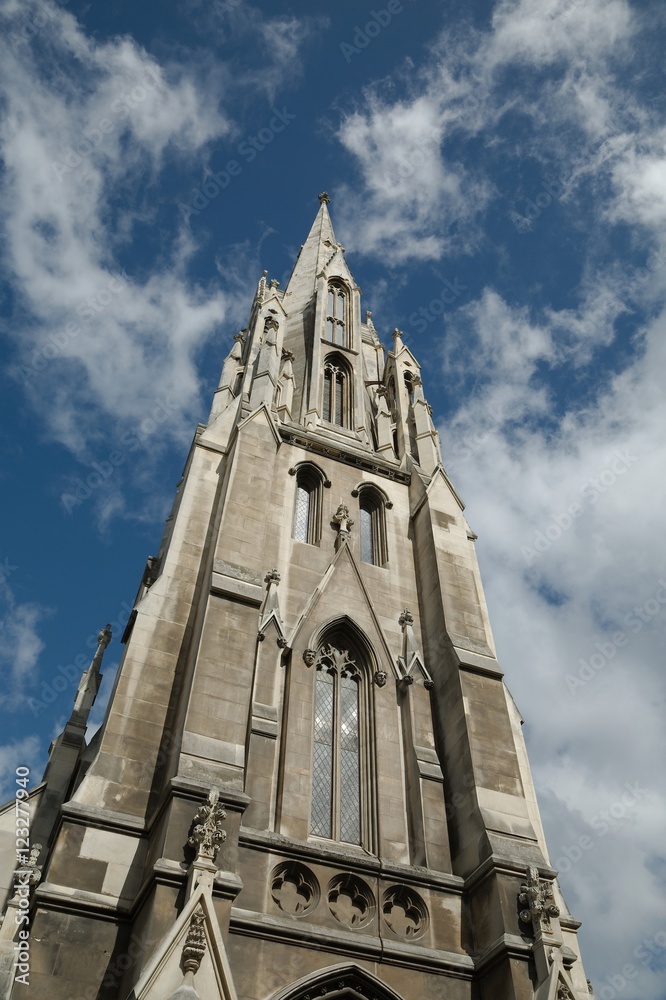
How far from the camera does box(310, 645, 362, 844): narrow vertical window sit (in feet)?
42.1

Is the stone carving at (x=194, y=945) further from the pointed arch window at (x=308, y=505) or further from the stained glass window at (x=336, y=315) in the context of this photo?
the stained glass window at (x=336, y=315)

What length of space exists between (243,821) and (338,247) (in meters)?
27.6

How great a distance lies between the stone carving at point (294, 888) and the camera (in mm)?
11062

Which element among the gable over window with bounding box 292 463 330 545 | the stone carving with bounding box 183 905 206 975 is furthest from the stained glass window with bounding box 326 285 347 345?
the stone carving with bounding box 183 905 206 975

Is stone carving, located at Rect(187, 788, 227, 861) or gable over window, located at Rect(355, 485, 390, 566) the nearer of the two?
stone carving, located at Rect(187, 788, 227, 861)

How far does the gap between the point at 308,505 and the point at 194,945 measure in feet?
37.1

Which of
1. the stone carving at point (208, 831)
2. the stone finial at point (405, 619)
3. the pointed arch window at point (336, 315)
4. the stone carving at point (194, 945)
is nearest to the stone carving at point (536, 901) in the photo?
the stone carving at point (208, 831)

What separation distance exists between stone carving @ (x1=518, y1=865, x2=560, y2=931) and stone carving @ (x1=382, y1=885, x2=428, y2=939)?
61.1 inches

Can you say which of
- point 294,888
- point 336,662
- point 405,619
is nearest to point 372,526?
point 405,619

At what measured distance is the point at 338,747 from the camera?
13828 millimetres

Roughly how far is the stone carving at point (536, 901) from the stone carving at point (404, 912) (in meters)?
1.55

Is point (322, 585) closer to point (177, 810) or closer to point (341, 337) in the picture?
point (177, 810)

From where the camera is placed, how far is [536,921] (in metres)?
10.7

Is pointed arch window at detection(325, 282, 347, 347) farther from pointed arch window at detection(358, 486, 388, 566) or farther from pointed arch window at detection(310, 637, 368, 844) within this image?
pointed arch window at detection(310, 637, 368, 844)
